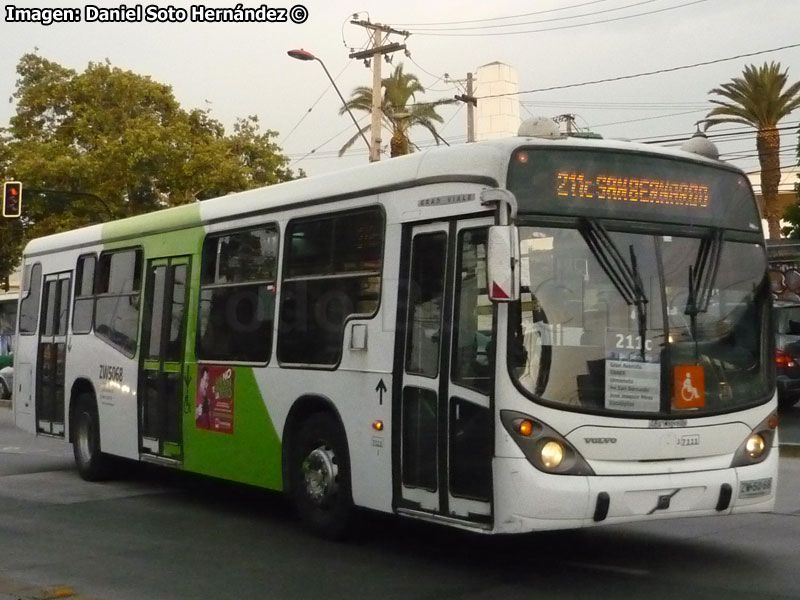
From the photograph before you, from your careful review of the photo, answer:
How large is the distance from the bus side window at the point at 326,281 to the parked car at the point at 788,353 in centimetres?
1234

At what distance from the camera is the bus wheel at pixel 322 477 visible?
9445mm

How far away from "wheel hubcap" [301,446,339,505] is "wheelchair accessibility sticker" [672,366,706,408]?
2.90m

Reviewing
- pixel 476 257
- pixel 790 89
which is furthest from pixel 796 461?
pixel 790 89

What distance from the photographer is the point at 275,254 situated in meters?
→ 10.5

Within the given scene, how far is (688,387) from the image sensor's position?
807 centimetres

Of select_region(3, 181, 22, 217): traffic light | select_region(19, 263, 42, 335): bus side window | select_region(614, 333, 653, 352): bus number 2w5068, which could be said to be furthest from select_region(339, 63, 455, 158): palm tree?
select_region(614, 333, 653, 352): bus number 2w5068

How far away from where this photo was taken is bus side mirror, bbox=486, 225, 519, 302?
7453mm

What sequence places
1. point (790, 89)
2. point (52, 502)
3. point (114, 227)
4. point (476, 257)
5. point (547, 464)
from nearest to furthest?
1. point (547, 464)
2. point (476, 257)
3. point (52, 502)
4. point (114, 227)
5. point (790, 89)

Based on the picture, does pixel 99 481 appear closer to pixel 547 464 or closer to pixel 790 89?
pixel 547 464

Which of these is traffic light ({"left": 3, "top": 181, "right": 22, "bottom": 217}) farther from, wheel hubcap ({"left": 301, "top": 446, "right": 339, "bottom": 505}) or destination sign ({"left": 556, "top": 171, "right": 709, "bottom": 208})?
destination sign ({"left": 556, "top": 171, "right": 709, "bottom": 208})

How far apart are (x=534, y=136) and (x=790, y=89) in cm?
3093

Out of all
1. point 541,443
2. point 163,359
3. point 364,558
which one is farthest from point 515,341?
point 163,359

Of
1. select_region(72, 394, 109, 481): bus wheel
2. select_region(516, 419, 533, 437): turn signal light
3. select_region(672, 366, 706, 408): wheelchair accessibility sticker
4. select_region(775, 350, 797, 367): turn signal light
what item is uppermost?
select_region(775, 350, 797, 367): turn signal light

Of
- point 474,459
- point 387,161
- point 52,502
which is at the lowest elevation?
point 52,502
